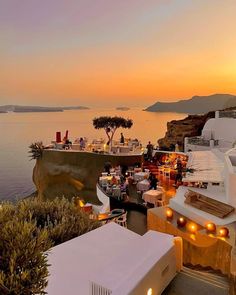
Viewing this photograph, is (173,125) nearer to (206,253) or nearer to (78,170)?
(78,170)

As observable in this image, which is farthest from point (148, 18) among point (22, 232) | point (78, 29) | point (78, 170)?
point (22, 232)

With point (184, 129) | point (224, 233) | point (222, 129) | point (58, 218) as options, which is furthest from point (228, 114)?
point (58, 218)

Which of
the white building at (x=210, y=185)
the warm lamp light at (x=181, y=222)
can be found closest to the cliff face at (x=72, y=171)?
the white building at (x=210, y=185)

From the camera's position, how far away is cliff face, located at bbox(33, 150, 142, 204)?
27.8 metres

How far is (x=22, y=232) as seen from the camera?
4875mm

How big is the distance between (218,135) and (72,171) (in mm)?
13984

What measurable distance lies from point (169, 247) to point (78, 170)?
71.5 feet

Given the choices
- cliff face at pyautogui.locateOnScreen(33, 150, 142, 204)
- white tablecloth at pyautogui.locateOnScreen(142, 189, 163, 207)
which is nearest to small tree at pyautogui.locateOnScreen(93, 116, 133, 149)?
cliff face at pyautogui.locateOnScreen(33, 150, 142, 204)

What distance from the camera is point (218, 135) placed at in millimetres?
24266

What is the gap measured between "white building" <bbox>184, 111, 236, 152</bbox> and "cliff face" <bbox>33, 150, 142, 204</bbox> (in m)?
5.23

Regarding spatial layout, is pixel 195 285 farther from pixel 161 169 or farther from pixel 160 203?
pixel 161 169

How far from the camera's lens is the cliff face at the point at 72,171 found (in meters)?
27.8

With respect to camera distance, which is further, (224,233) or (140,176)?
(140,176)

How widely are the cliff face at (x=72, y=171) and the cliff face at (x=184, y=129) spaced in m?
12.9
